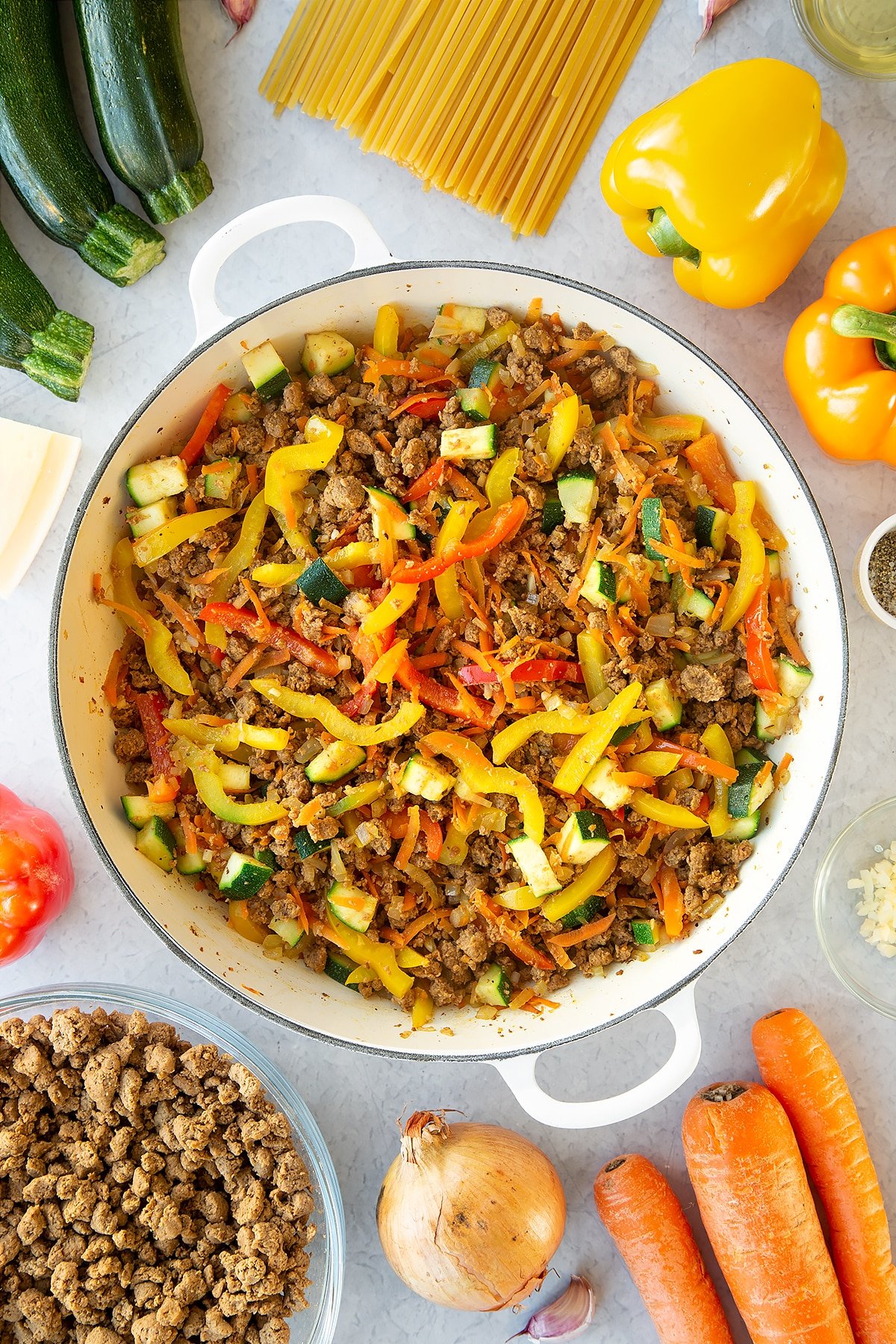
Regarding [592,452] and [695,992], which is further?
[695,992]

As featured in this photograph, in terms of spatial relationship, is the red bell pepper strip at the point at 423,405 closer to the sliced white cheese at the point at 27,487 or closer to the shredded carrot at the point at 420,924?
the sliced white cheese at the point at 27,487

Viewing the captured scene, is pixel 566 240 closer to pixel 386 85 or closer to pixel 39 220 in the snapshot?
pixel 386 85

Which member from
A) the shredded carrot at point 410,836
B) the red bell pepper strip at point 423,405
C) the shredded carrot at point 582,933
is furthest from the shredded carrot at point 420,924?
the red bell pepper strip at point 423,405

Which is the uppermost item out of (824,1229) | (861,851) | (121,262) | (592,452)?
(121,262)

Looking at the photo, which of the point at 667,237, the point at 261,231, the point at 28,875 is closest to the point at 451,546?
the point at 261,231

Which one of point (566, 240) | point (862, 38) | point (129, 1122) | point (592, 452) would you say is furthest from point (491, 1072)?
point (862, 38)

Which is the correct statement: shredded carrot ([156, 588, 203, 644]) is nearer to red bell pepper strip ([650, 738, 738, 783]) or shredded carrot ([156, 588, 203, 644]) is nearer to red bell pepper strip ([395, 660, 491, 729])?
red bell pepper strip ([395, 660, 491, 729])
